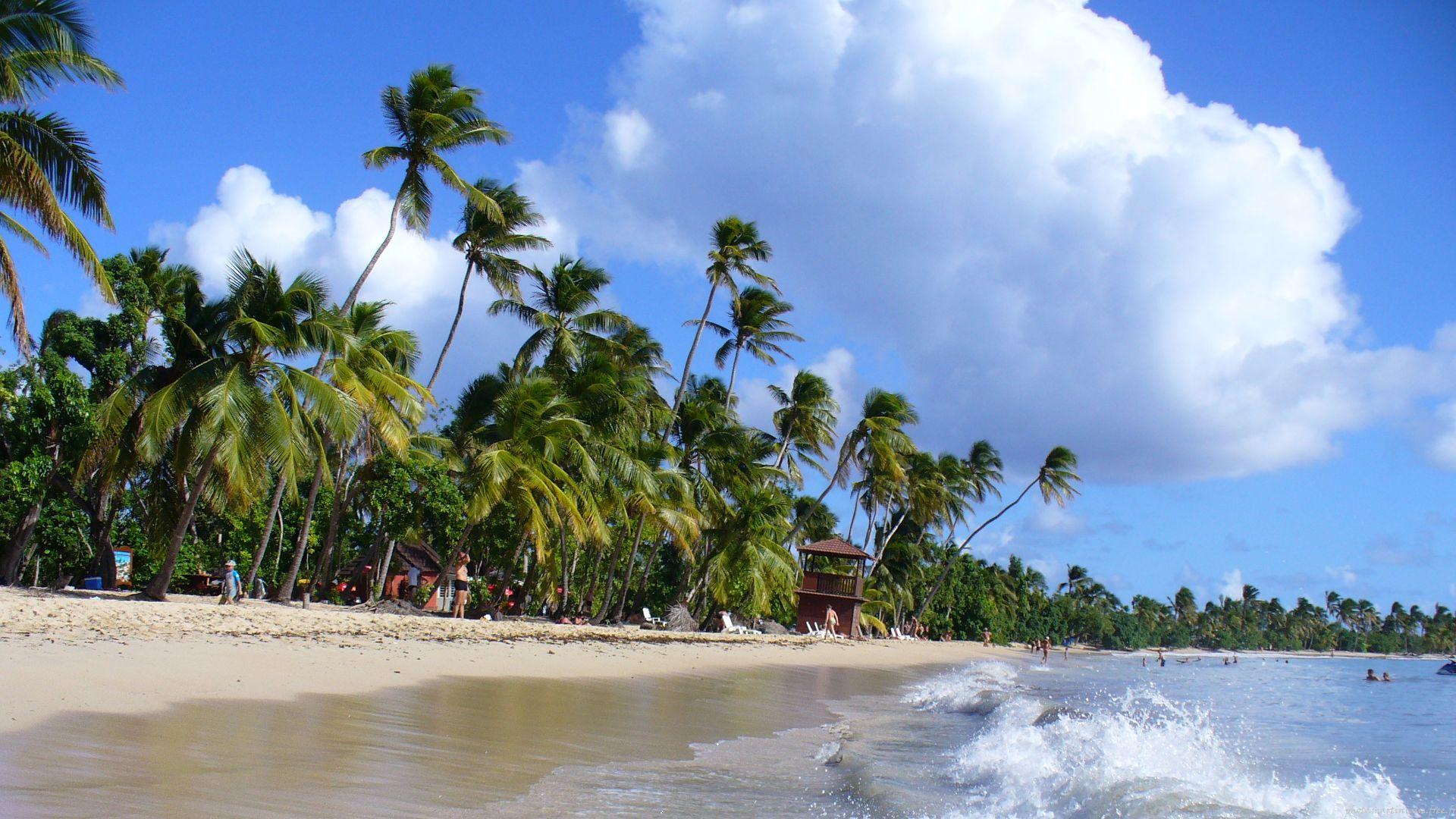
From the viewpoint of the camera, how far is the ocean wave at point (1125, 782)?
20.4ft

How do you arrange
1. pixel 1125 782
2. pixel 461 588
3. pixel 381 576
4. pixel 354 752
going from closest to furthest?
1. pixel 354 752
2. pixel 1125 782
3. pixel 461 588
4. pixel 381 576

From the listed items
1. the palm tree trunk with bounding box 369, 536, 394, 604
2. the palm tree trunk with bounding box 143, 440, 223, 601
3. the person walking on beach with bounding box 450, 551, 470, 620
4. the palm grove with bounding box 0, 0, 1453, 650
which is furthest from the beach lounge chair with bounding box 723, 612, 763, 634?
the palm tree trunk with bounding box 143, 440, 223, 601

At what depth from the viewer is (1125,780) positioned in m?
6.82

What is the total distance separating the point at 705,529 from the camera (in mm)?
30234

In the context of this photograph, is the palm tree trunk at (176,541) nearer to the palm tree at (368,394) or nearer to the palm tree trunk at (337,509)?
the palm tree at (368,394)

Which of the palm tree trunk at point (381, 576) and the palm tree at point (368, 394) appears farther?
the palm tree trunk at point (381, 576)

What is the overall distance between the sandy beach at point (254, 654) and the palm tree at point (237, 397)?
213cm

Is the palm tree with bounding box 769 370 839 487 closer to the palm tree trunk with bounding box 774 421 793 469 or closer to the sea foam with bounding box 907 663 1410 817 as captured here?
the palm tree trunk with bounding box 774 421 793 469

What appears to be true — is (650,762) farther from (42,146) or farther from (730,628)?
(730,628)

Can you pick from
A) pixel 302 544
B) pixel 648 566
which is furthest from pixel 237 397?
pixel 648 566

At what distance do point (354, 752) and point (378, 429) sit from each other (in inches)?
549

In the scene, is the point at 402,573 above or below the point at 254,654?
above

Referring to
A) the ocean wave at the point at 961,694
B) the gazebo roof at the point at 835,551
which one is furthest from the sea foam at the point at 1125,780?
the gazebo roof at the point at 835,551

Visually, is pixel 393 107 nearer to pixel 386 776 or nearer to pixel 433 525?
pixel 433 525
